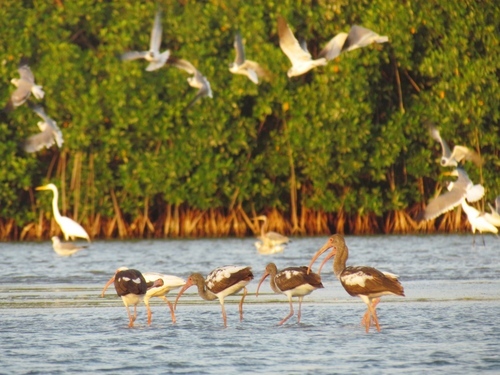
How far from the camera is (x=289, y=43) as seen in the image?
23.0m

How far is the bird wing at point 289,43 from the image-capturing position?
74.6ft

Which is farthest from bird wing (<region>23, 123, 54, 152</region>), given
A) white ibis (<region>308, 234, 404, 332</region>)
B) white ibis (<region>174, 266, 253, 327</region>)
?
white ibis (<region>308, 234, 404, 332</region>)

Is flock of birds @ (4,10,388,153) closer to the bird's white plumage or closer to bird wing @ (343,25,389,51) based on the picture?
bird wing @ (343,25,389,51)

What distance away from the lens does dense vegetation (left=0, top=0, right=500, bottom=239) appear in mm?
34875

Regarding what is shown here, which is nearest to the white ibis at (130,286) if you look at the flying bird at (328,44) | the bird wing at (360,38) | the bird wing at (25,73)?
the flying bird at (328,44)

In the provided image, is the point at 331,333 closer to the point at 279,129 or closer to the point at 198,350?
the point at 198,350

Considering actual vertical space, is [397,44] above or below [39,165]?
above

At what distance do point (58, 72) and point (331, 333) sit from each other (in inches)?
884

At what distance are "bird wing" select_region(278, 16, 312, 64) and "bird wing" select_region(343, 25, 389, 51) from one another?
0.89 meters

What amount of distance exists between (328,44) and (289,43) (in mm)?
692

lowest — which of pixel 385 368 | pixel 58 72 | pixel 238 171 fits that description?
pixel 385 368

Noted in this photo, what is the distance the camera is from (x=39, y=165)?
120 feet

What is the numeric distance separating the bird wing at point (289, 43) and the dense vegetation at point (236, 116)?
11.0 metres

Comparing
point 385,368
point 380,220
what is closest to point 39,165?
point 380,220
